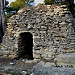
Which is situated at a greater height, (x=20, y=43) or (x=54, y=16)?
(x=54, y=16)

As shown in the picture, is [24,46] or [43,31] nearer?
[43,31]

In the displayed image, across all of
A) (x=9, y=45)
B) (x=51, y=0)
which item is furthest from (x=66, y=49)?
(x=51, y=0)

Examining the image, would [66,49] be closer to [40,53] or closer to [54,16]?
[40,53]

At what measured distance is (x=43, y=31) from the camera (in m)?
6.52

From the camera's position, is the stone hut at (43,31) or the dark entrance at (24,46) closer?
the stone hut at (43,31)

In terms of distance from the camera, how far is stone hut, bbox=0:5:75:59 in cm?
628

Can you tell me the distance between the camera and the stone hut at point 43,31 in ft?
20.6

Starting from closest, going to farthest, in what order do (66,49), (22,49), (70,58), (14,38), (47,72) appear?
(47,72)
(70,58)
(66,49)
(14,38)
(22,49)

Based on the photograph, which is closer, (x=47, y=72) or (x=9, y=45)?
(x=47, y=72)

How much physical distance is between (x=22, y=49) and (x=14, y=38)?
3.28ft

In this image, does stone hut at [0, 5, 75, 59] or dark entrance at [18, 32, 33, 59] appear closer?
stone hut at [0, 5, 75, 59]

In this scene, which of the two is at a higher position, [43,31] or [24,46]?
[43,31]

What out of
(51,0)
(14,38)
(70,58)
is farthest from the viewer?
(51,0)

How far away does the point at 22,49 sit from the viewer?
767 centimetres
